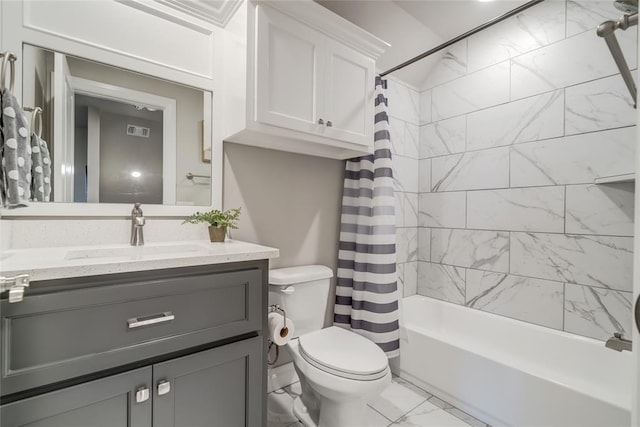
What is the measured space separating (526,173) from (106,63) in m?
2.48

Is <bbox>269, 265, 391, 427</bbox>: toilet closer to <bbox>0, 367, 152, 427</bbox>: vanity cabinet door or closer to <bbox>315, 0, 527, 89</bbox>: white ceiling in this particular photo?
<bbox>0, 367, 152, 427</bbox>: vanity cabinet door

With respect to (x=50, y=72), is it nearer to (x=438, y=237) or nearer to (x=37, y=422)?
(x=37, y=422)

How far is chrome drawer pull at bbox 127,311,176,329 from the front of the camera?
86cm

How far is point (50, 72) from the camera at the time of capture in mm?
1197

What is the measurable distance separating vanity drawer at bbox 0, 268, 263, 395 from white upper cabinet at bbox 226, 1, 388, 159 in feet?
2.53

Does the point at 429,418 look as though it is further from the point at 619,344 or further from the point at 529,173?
the point at 529,173

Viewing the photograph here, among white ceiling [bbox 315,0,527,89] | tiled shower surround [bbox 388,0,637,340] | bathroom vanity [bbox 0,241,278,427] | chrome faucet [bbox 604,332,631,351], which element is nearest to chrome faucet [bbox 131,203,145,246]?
bathroom vanity [bbox 0,241,278,427]

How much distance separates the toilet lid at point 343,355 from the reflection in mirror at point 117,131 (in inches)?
37.0

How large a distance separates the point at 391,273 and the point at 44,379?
1626 mm

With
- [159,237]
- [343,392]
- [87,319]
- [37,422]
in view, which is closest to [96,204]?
[159,237]

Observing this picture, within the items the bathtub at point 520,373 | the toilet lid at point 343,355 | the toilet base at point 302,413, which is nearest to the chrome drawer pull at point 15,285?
the toilet lid at point 343,355

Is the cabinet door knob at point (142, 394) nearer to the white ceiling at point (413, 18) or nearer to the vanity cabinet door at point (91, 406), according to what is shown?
the vanity cabinet door at point (91, 406)

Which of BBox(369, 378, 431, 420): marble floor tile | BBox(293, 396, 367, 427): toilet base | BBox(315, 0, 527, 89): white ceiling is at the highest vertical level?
BBox(315, 0, 527, 89): white ceiling

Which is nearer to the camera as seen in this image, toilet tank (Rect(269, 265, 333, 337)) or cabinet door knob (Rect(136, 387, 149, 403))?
cabinet door knob (Rect(136, 387, 149, 403))
